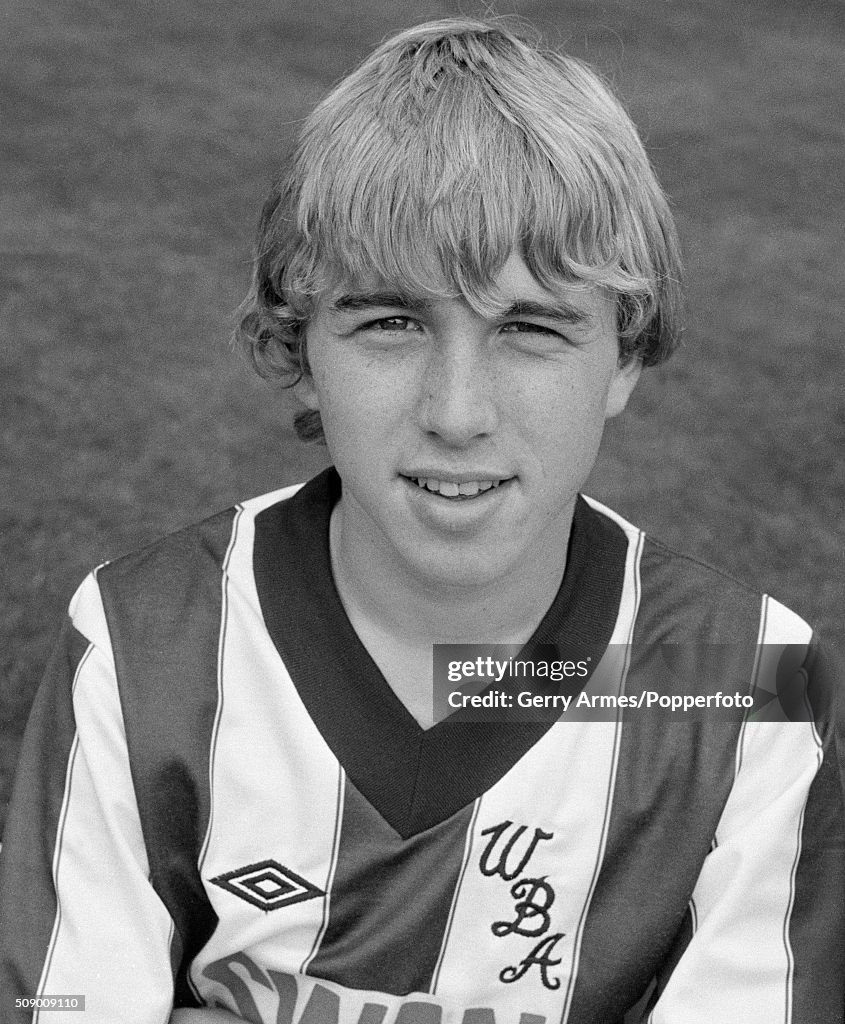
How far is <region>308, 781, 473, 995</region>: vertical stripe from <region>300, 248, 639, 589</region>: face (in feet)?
0.89

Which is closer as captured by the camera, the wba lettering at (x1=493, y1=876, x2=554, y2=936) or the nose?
the nose

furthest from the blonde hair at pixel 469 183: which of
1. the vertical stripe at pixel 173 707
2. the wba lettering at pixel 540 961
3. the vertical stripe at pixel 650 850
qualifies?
the wba lettering at pixel 540 961

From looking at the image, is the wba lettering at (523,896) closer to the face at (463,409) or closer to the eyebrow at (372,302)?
the face at (463,409)

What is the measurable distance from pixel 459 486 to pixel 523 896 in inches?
18.2

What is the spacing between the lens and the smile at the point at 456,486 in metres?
1.55

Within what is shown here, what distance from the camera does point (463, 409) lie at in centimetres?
147

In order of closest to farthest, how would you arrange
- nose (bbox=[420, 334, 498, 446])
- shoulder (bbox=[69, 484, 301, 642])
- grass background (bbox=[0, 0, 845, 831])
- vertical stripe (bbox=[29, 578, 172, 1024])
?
nose (bbox=[420, 334, 498, 446])
vertical stripe (bbox=[29, 578, 172, 1024])
shoulder (bbox=[69, 484, 301, 642])
grass background (bbox=[0, 0, 845, 831])

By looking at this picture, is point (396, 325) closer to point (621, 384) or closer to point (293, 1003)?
point (621, 384)

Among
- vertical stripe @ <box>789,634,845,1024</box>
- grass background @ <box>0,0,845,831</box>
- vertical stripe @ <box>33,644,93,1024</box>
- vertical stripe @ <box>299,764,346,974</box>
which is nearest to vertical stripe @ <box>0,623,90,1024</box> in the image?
vertical stripe @ <box>33,644,93,1024</box>

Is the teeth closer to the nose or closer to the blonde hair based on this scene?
the nose

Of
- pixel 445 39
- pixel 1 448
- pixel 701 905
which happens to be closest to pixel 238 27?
pixel 1 448

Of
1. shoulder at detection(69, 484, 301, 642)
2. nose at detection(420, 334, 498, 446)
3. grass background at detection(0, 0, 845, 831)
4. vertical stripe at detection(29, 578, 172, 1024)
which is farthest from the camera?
grass background at detection(0, 0, 845, 831)

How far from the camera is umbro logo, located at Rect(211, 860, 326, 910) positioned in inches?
65.3

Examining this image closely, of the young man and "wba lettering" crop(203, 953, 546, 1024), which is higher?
the young man
